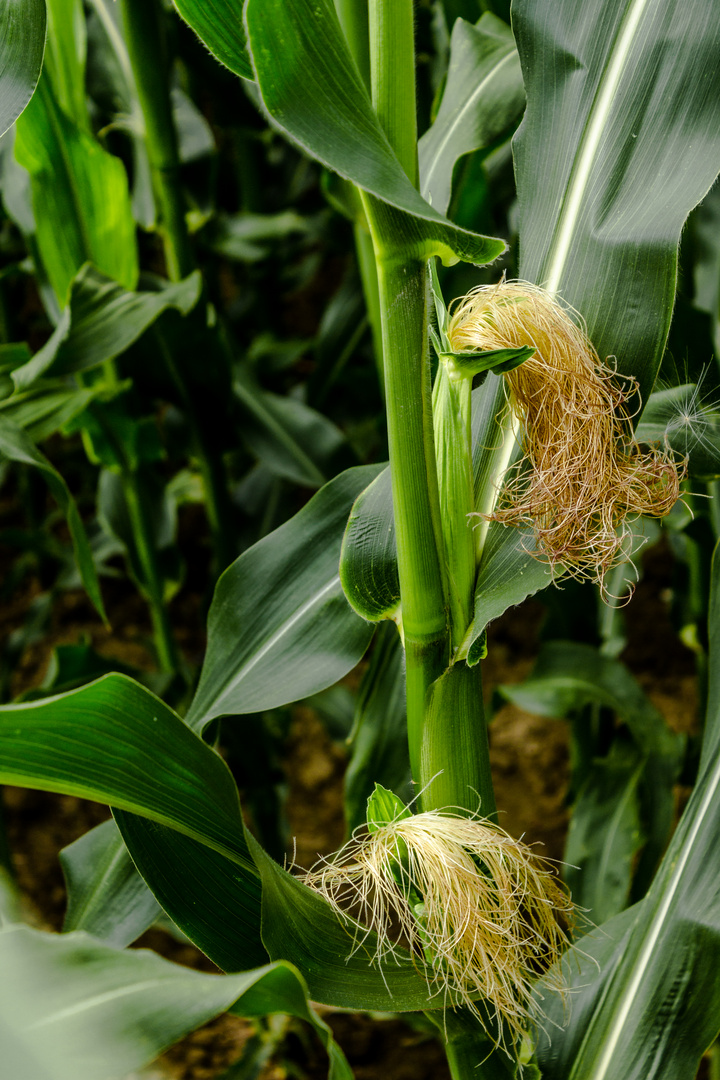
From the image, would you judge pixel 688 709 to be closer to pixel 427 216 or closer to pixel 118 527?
pixel 118 527

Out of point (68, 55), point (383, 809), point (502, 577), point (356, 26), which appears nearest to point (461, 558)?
point (502, 577)

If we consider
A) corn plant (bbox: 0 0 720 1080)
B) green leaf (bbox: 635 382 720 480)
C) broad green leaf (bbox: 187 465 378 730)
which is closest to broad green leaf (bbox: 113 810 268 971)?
corn plant (bbox: 0 0 720 1080)

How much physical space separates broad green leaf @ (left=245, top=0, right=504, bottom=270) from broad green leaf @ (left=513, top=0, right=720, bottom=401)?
0.10 metres

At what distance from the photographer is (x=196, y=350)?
2.89 feet

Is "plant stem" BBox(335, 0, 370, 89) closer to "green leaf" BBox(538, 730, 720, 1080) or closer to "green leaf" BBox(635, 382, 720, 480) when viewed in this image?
"green leaf" BBox(635, 382, 720, 480)

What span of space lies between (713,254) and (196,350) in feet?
1.76

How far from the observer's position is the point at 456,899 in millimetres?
383

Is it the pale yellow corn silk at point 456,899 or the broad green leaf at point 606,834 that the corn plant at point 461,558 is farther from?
the broad green leaf at point 606,834

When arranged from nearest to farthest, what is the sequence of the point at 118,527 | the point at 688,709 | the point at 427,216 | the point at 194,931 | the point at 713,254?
the point at 427,216 → the point at 194,931 → the point at 713,254 → the point at 118,527 → the point at 688,709

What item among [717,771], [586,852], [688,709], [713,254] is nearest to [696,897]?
[717,771]

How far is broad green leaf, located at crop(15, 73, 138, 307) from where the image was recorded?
74cm

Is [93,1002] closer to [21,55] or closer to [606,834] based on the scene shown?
[21,55]

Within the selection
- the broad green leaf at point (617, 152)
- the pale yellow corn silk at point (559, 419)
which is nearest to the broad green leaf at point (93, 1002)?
the pale yellow corn silk at point (559, 419)

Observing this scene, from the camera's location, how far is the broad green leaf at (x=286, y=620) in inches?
21.3
